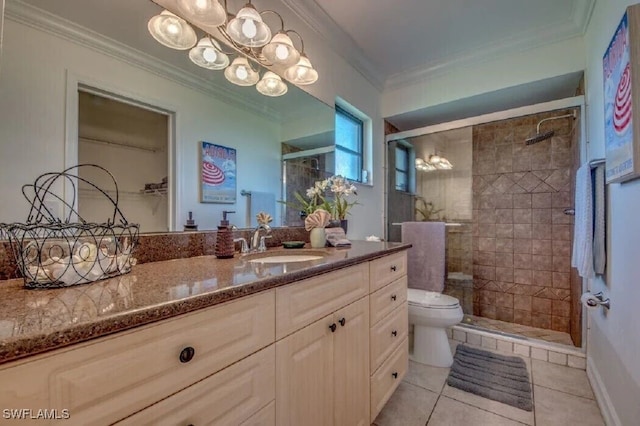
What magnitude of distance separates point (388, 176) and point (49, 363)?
8.87 feet

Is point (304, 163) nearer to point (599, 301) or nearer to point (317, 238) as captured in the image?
point (317, 238)

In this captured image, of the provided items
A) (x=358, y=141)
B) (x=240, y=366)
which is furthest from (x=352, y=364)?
(x=358, y=141)

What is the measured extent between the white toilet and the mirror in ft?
3.90

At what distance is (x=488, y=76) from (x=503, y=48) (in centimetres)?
20

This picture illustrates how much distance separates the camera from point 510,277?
2814 mm

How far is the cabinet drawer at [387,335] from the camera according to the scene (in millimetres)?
1313

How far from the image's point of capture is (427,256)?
248 cm

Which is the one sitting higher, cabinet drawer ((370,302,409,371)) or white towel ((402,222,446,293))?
white towel ((402,222,446,293))

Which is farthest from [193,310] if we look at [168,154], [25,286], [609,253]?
[609,253]

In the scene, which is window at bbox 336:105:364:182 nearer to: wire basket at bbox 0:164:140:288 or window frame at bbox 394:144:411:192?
window frame at bbox 394:144:411:192

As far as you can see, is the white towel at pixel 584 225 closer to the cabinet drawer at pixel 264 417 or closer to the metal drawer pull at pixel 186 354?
the cabinet drawer at pixel 264 417

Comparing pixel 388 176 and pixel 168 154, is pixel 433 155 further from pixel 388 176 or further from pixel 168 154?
pixel 168 154

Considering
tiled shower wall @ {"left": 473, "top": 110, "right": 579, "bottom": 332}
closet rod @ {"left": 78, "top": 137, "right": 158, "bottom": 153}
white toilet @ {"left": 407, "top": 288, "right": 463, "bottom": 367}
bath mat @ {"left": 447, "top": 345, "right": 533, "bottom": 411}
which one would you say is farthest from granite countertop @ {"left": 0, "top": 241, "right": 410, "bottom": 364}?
tiled shower wall @ {"left": 473, "top": 110, "right": 579, "bottom": 332}

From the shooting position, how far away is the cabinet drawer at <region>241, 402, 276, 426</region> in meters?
0.72
